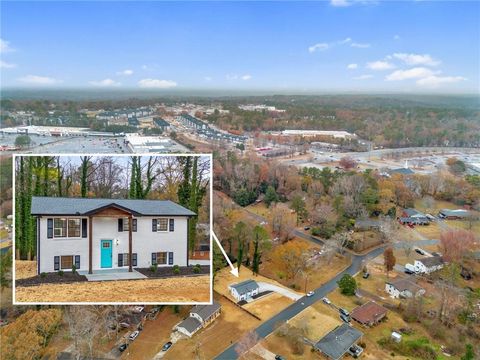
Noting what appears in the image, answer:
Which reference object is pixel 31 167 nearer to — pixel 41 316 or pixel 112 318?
pixel 41 316

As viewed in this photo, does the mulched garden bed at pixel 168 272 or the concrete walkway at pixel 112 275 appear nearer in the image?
the concrete walkway at pixel 112 275

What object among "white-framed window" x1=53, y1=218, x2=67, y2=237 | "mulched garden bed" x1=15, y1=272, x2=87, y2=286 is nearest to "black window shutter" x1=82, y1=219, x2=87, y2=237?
"white-framed window" x1=53, y1=218, x2=67, y2=237

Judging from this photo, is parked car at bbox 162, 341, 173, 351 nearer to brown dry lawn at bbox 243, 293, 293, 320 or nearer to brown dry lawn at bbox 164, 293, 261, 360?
brown dry lawn at bbox 164, 293, 261, 360

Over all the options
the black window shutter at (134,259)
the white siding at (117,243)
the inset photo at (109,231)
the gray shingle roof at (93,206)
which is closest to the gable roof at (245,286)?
the inset photo at (109,231)

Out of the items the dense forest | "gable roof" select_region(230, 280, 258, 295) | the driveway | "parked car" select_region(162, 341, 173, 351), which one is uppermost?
the dense forest

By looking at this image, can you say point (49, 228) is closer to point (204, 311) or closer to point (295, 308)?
point (204, 311)

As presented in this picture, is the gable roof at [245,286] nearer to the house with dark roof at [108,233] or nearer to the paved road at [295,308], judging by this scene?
the paved road at [295,308]
